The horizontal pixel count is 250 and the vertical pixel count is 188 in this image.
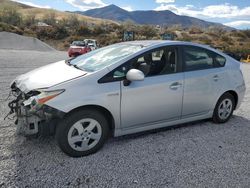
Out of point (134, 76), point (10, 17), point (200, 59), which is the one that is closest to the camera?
point (134, 76)

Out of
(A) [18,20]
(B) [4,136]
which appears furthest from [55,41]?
(B) [4,136]

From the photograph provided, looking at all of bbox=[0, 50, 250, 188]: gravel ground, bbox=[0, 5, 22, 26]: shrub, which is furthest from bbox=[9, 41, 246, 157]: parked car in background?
bbox=[0, 5, 22, 26]: shrub

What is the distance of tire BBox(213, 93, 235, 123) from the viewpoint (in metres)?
4.82

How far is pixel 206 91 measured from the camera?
4.48m

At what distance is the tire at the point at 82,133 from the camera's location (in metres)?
3.28

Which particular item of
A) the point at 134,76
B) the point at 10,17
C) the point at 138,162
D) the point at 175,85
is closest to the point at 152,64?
the point at 175,85

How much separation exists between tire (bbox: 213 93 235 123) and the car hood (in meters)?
2.71

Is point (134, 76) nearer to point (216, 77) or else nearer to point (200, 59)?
point (200, 59)

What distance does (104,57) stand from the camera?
13.5 feet

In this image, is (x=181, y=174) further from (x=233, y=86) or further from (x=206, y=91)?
(x=233, y=86)

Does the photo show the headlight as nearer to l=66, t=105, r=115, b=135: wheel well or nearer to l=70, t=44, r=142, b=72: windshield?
l=66, t=105, r=115, b=135: wheel well

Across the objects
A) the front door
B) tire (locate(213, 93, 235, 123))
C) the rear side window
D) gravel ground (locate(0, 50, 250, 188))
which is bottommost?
gravel ground (locate(0, 50, 250, 188))

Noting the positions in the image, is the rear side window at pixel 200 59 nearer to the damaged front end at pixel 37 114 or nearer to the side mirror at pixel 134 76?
the side mirror at pixel 134 76

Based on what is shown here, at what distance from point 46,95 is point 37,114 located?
0.27 meters
